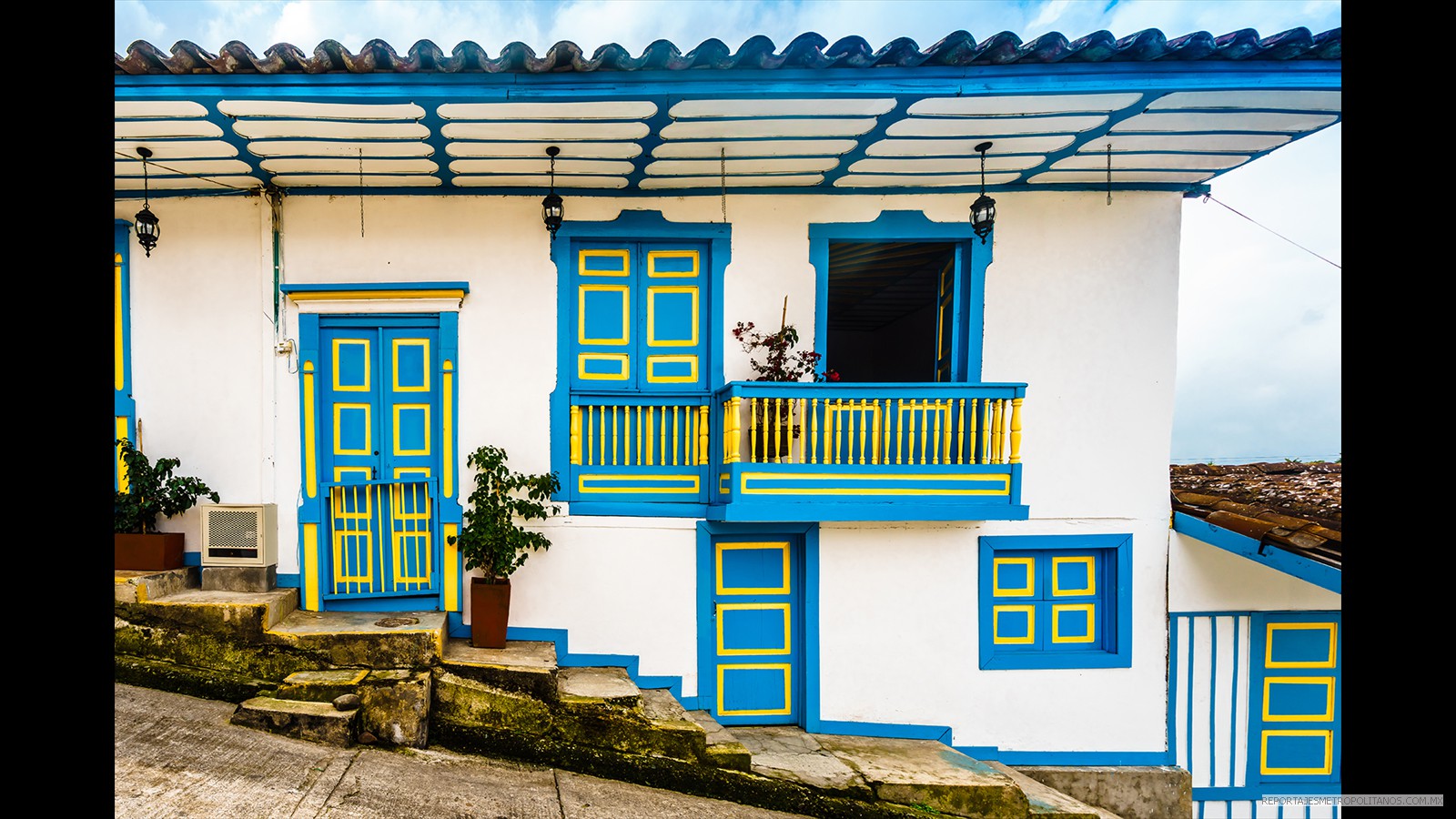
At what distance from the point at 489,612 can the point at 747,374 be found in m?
2.83

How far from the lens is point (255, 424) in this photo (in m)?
5.60

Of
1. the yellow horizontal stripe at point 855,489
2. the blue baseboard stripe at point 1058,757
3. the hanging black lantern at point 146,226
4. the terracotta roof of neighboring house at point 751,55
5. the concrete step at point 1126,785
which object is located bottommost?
the concrete step at point 1126,785

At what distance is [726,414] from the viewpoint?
5.22 meters

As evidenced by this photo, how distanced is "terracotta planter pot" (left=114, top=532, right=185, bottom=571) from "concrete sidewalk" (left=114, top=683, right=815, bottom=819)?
0.98 m

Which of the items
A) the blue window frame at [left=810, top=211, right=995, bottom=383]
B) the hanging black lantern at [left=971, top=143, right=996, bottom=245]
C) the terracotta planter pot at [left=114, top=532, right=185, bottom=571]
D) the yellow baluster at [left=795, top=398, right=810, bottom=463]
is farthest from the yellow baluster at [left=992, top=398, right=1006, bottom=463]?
the terracotta planter pot at [left=114, top=532, right=185, bottom=571]

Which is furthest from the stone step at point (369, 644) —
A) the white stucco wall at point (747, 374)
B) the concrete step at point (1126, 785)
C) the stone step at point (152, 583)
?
the concrete step at point (1126, 785)

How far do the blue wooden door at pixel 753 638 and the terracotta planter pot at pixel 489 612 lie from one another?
1695 millimetres

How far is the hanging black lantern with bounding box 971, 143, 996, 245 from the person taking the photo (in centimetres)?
509

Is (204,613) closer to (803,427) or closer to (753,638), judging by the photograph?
(753,638)

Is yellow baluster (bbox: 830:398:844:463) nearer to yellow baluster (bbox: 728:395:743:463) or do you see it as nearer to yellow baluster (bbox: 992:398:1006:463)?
yellow baluster (bbox: 728:395:743:463)

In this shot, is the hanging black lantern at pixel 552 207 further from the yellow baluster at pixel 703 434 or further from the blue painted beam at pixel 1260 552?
the blue painted beam at pixel 1260 552

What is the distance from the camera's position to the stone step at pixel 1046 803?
473cm
